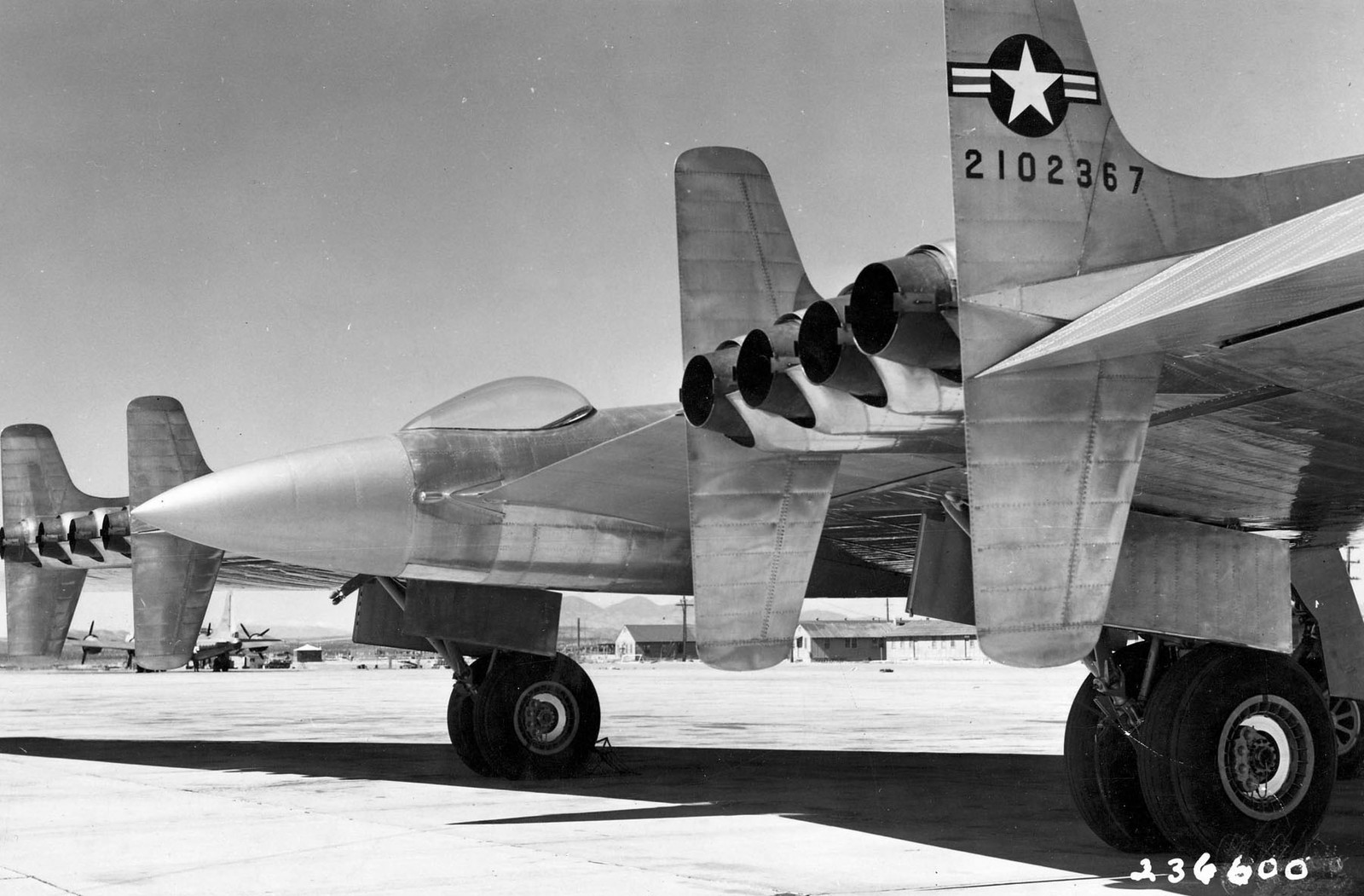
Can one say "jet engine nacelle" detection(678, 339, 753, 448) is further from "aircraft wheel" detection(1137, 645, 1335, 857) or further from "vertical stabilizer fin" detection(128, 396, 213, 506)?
"vertical stabilizer fin" detection(128, 396, 213, 506)

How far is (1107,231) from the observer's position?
6.73 metres

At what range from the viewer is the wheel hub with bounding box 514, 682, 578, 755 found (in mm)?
12578

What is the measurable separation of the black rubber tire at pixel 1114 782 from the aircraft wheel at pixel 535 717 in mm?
5758

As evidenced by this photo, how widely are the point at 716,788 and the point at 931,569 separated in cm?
414

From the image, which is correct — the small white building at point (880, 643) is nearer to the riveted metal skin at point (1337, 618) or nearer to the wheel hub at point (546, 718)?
the wheel hub at point (546, 718)

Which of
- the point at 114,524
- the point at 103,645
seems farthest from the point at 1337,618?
the point at 103,645

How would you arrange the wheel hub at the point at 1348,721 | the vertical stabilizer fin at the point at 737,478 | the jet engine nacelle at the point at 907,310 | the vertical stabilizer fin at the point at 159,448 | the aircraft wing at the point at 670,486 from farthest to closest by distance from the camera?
the vertical stabilizer fin at the point at 159,448, the wheel hub at the point at 1348,721, the aircraft wing at the point at 670,486, the vertical stabilizer fin at the point at 737,478, the jet engine nacelle at the point at 907,310

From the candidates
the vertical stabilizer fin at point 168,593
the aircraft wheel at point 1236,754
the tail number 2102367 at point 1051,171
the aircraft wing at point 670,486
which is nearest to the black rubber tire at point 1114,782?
the aircraft wheel at point 1236,754

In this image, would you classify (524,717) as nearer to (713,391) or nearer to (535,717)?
(535,717)

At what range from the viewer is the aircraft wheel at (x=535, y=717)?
40.9 ft

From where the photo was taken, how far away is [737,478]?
28.3ft

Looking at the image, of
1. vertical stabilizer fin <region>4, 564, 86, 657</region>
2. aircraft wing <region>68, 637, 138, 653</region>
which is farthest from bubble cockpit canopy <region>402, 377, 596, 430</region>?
aircraft wing <region>68, 637, 138, 653</region>

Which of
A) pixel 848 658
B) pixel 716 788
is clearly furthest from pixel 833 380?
pixel 848 658

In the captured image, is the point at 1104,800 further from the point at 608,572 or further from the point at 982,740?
the point at 982,740
